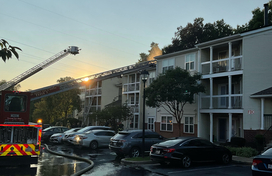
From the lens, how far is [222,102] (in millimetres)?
22531

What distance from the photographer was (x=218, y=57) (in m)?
24.6

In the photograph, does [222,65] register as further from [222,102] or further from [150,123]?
[150,123]

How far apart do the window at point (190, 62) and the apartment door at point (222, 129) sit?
18.0ft

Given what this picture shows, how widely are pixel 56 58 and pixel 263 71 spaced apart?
31.1 m

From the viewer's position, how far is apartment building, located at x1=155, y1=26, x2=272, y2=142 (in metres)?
19.6

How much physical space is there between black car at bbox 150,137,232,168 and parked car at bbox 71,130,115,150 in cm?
799

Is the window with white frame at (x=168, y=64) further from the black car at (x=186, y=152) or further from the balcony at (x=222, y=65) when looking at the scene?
the black car at (x=186, y=152)

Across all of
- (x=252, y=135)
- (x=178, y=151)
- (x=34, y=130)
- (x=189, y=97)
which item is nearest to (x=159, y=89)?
(x=189, y=97)

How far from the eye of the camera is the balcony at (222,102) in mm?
21244

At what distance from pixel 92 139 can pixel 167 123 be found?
9.92 meters

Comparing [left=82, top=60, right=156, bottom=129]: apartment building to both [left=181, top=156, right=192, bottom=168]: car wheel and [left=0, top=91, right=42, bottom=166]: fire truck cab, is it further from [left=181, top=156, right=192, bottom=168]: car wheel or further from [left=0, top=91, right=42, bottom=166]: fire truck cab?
[left=0, top=91, right=42, bottom=166]: fire truck cab

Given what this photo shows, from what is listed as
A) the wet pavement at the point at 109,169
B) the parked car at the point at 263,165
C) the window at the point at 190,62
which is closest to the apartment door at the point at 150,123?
the window at the point at 190,62

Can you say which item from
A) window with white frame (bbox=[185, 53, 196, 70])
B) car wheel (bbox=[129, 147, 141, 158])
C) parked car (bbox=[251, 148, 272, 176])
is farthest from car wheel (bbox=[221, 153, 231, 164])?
window with white frame (bbox=[185, 53, 196, 70])

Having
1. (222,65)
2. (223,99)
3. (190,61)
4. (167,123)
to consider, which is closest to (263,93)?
(223,99)
